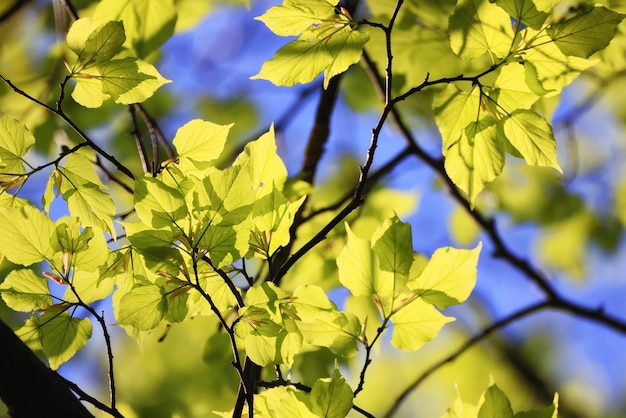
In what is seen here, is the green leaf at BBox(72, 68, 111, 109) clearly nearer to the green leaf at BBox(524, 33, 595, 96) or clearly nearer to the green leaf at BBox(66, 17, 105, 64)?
the green leaf at BBox(66, 17, 105, 64)

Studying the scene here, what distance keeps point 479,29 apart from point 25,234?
0.47 metres

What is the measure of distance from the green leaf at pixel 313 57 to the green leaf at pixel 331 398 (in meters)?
0.27

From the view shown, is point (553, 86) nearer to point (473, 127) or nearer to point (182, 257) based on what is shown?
point (473, 127)

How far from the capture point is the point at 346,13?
0.58 metres

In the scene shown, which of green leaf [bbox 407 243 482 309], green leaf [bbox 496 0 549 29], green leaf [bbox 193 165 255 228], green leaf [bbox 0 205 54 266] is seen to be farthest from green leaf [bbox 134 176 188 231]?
green leaf [bbox 496 0 549 29]

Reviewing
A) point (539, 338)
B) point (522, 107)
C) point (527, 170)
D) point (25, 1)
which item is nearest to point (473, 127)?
point (522, 107)

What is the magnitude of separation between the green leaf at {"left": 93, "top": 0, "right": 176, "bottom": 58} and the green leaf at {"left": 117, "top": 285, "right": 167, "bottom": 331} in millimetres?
471

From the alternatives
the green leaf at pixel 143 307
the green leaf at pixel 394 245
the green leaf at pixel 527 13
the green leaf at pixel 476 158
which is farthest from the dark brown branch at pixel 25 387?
the green leaf at pixel 527 13

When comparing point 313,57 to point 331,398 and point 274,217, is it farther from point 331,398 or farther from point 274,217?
point 331,398

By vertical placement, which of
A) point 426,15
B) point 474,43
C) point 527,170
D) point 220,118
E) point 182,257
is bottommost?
point 182,257

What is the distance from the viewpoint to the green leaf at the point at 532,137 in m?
0.56

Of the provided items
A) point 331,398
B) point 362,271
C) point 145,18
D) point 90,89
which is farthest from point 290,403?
→ point 145,18

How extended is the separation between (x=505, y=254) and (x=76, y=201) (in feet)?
3.32

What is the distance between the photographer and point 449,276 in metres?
0.55
